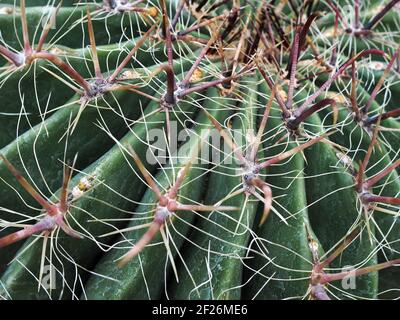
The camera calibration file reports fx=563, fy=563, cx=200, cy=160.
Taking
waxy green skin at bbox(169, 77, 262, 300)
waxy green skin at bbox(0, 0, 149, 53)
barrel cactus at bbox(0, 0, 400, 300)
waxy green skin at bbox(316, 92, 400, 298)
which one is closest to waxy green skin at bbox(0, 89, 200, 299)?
barrel cactus at bbox(0, 0, 400, 300)

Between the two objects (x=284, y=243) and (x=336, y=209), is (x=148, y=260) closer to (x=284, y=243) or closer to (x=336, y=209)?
(x=284, y=243)

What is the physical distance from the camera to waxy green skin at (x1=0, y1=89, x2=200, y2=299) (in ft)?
4.40

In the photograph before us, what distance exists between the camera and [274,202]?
56.8 inches

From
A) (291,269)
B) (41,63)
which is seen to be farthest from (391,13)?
(41,63)

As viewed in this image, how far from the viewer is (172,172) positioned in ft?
4.44

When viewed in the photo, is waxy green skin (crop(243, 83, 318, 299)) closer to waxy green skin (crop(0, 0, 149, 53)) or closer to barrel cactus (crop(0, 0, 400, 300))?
barrel cactus (crop(0, 0, 400, 300))

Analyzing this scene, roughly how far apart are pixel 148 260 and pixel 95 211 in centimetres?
18

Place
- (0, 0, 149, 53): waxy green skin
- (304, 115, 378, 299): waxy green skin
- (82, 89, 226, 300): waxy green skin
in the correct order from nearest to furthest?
(82, 89, 226, 300): waxy green skin, (304, 115, 378, 299): waxy green skin, (0, 0, 149, 53): waxy green skin

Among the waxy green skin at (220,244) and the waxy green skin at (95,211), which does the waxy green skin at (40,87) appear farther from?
the waxy green skin at (220,244)

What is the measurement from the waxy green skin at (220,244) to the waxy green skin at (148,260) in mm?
37

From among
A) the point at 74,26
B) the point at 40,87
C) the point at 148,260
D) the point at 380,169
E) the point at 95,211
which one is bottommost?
the point at 148,260

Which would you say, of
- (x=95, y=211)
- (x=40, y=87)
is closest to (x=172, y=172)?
(x=95, y=211)

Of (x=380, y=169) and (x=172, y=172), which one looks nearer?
(x=172, y=172)
